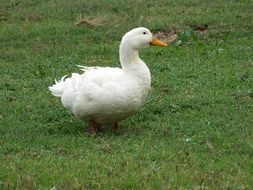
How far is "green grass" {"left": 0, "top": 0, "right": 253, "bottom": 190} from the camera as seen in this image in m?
7.54

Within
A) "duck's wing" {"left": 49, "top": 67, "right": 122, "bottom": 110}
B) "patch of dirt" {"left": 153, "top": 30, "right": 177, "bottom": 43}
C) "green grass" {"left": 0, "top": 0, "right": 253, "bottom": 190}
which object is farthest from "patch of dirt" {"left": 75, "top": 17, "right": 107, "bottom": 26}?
"duck's wing" {"left": 49, "top": 67, "right": 122, "bottom": 110}

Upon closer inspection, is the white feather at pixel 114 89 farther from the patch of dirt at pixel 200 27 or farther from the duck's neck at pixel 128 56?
the patch of dirt at pixel 200 27

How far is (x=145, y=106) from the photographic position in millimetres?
10945

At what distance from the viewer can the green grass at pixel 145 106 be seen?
7.54 metres

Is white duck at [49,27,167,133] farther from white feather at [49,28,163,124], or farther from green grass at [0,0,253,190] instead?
green grass at [0,0,253,190]

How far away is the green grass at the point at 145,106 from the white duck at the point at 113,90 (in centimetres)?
26

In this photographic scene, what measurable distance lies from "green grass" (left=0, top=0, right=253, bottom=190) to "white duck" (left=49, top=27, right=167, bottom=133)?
0.26m

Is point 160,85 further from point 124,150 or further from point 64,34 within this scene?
point 64,34

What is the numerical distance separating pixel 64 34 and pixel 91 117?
24.8 ft

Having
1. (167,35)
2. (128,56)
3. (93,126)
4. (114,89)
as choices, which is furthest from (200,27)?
(114,89)

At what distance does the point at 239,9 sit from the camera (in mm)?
18359

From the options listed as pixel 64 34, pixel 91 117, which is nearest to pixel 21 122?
pixel 91 117

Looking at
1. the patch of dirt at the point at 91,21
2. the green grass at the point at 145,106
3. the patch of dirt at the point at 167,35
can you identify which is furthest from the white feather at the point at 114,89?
the patch of dirt at the point at 91,21

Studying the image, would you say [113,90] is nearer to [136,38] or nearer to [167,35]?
[136,38]
